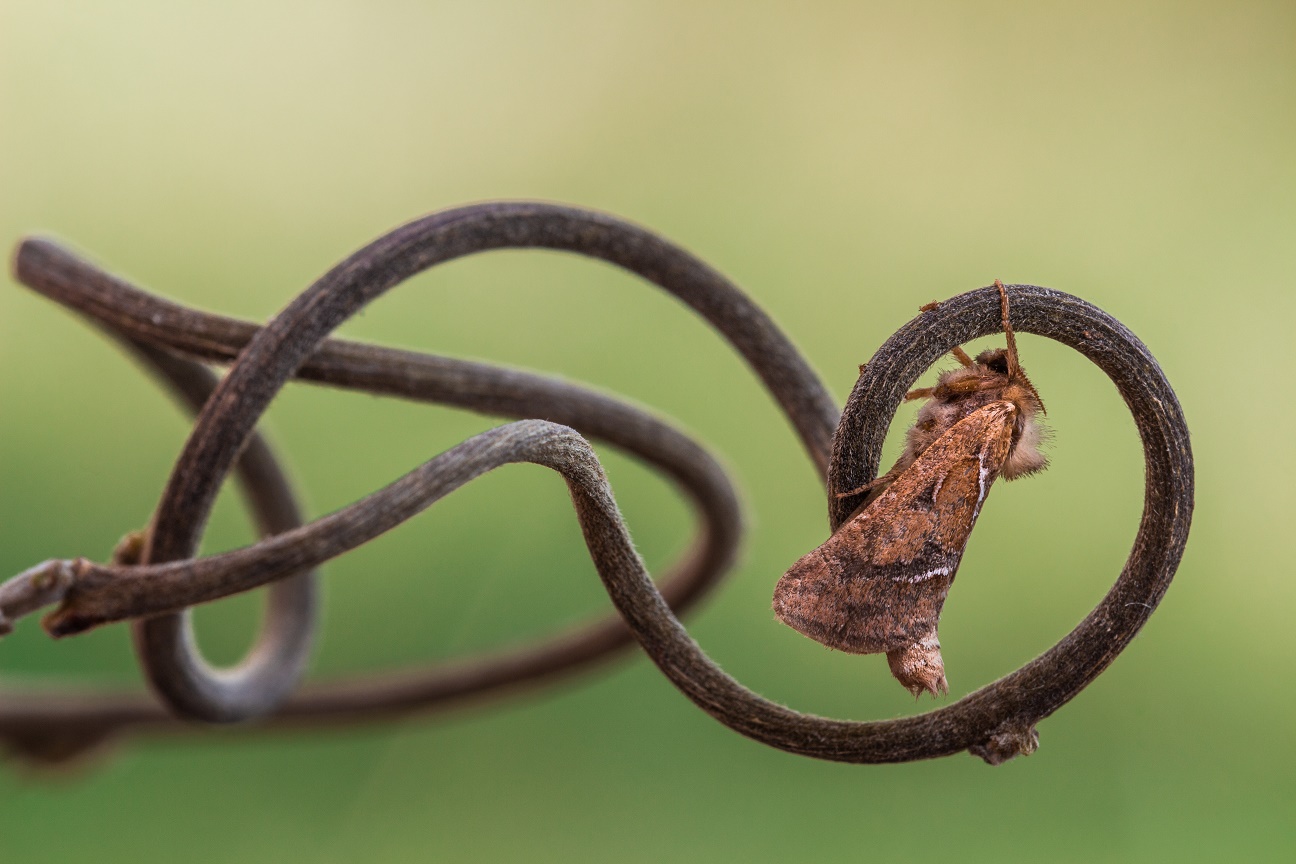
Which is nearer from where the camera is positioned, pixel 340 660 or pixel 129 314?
pixel 129 314

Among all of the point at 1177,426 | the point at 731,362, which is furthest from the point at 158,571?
the point at 731,362

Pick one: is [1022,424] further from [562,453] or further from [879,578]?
[562,453]

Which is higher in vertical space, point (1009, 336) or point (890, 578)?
point (1009, 336)

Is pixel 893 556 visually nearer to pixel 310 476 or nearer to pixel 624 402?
pixel 624 402

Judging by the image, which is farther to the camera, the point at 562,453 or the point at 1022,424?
the point at 1022,424

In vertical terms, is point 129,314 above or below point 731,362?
below

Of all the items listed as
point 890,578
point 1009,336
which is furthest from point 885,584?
point 1009,336

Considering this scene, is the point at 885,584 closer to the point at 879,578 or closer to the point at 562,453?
the point at 879,578
